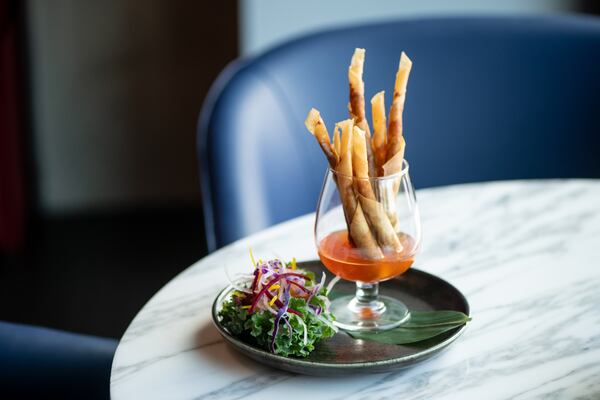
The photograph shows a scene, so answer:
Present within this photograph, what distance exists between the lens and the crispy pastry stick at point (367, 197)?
2.82ft

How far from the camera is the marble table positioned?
821 millimetres

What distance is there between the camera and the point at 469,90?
170cm

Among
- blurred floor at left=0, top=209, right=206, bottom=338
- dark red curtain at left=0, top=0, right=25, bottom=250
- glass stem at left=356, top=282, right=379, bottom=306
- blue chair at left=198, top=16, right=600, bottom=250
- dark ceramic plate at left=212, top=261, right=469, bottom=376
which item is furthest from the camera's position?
dark red curtain at left=0, top=0, right=25, bottom=250

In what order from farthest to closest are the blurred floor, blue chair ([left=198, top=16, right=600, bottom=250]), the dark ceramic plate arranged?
the blurred floor
blue chair ([left=198, top=16, right=600, bottom=250])
the dark ceramic plate

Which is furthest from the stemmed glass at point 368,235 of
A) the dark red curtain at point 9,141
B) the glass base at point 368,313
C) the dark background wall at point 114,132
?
the dark red curtain at point 9,141

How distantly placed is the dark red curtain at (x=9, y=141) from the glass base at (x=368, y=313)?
6.39 ft

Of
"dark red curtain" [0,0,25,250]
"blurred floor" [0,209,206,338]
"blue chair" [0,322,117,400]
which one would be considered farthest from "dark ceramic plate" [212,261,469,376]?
"dark red curtain" [0,0,25,250]

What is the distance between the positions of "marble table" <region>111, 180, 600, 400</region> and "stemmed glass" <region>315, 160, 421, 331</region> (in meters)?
0.09

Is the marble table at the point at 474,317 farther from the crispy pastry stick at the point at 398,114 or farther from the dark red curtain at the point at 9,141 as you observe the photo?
the dark red curtain at the point at 9,141

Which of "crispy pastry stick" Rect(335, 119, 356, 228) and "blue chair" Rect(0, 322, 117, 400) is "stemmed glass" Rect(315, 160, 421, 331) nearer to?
"crispy pastry stick" Rect(335, 119, 356, 228)

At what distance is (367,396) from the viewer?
2.66 ft

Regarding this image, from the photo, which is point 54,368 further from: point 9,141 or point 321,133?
point 9,141

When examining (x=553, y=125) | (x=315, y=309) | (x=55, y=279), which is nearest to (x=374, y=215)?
(x=315, y=309)

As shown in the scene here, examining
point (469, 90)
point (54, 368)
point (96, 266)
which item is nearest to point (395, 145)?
point (54, 368)
